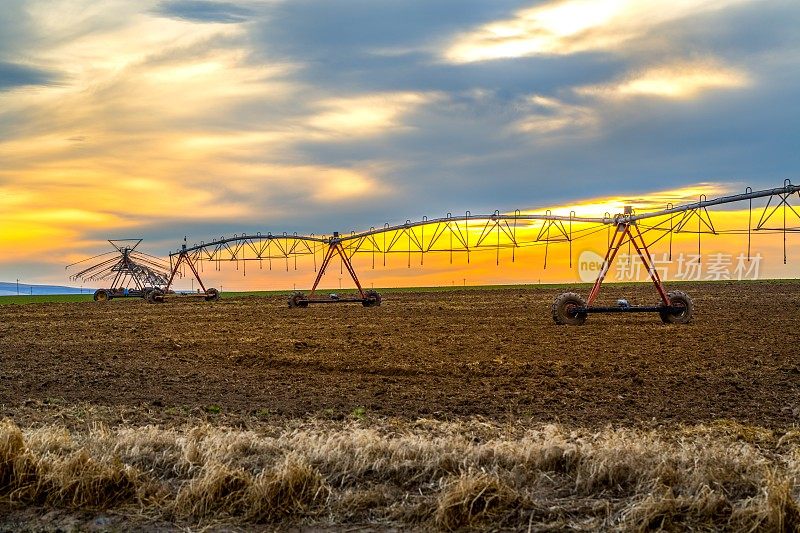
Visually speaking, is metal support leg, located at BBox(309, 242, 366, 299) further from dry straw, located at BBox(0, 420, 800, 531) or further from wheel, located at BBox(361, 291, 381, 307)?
dry straw, located at BBox(0, 420, 800, 531)

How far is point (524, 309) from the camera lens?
34.0m

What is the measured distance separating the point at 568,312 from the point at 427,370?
10560 millimetres

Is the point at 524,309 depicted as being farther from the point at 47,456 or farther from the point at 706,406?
the point at 47,456

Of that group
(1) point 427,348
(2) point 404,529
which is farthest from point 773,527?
(1) point 427,348

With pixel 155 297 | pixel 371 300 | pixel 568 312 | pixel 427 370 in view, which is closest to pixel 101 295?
pixel 155 297

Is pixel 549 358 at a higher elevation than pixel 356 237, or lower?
lower

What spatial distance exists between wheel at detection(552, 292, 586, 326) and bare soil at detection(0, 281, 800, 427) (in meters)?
0.47

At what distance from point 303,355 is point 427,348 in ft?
10.7

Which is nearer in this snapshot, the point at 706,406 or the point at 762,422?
the point at 762,422

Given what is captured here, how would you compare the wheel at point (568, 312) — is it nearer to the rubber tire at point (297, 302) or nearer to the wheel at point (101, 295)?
the rubber tire at point (297, 302)

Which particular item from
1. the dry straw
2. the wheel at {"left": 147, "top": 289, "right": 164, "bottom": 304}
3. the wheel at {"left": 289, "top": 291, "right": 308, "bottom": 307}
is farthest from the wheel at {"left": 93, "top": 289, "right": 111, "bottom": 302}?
the dry straw

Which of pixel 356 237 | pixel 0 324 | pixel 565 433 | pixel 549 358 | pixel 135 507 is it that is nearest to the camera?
pixel 135 507

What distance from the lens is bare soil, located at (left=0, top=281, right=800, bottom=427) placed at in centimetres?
1177

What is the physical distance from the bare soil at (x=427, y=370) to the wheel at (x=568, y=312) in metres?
0.47
